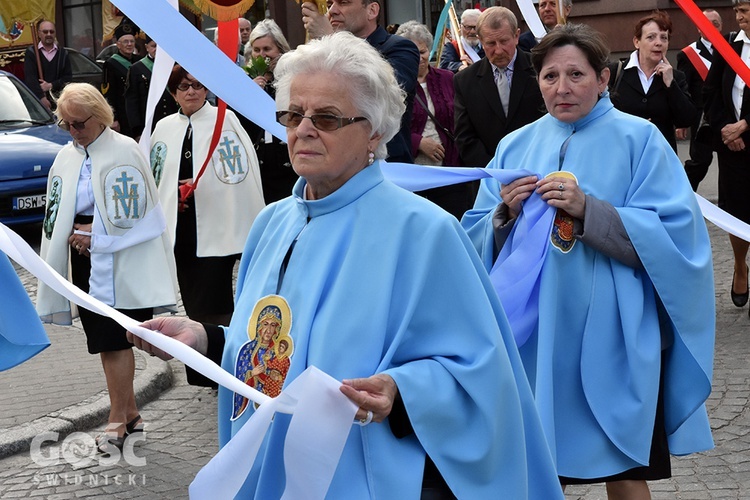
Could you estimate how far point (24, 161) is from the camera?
→ 12.6 m

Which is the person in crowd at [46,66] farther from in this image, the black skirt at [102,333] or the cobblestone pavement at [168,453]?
the black skirt at [102,333]

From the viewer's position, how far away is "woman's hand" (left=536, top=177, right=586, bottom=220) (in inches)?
166

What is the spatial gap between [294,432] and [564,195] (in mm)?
1740

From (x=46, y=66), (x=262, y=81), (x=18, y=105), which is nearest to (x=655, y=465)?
(x=262, y=81)

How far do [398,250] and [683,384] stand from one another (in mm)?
1818

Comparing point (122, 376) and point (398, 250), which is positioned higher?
point (398, 250)

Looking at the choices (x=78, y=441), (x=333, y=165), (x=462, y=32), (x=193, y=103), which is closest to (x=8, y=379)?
(x=78, y=441)

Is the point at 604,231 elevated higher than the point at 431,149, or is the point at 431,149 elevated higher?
the point at 604,231

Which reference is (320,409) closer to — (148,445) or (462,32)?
(148,445)

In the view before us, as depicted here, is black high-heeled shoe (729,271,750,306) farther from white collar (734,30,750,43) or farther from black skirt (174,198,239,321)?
black skirt (174,198,239,321)

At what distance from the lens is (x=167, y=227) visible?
6828 millimetres

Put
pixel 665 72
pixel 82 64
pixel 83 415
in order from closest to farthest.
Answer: pixel 83 415 → pixel 665 72 → pixel 82 64

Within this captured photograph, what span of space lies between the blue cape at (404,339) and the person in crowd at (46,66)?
1471 centimetres

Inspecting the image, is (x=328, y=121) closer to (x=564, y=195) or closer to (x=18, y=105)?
(x=564, y=195)
